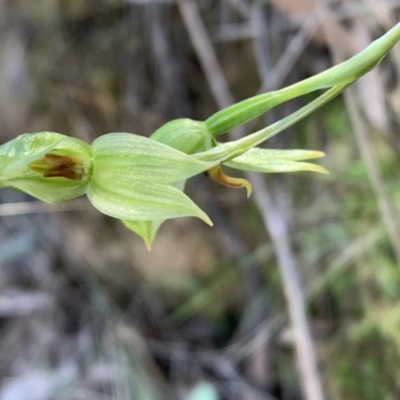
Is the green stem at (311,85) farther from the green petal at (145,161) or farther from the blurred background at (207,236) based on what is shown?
the blurred background at (207,236)

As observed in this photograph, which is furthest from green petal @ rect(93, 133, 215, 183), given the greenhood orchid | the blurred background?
the blurred background

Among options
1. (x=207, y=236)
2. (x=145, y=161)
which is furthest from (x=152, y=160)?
(x=207, y=236)

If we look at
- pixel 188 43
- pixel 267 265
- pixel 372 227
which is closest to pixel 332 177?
pixel 372 227

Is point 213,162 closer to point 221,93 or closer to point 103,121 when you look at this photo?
point 221,93

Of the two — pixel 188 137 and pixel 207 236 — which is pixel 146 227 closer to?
pixel 188 137

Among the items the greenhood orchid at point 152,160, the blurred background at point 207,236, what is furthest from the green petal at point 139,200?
the blurred background at point 207,236

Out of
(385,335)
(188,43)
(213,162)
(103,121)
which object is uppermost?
(188,43)

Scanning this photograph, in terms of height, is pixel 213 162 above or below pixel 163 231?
below
